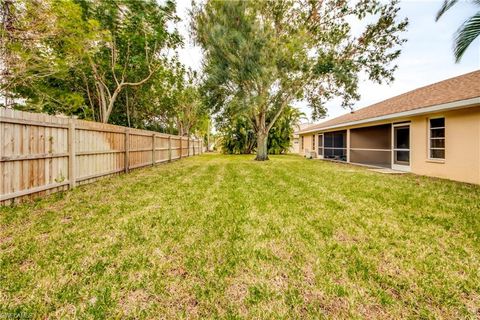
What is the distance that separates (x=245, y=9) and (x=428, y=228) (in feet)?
40.7

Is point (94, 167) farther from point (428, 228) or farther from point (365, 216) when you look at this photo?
point (428, 228)

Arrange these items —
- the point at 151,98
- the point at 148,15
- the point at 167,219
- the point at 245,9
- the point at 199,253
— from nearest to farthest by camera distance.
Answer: the point at 199,253, the point at 167,219, the point at 148,15, the point at 245,9, the point at 151,98

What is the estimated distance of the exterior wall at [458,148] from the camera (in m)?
6.96

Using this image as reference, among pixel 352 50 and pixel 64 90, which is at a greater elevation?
pixel 352 50

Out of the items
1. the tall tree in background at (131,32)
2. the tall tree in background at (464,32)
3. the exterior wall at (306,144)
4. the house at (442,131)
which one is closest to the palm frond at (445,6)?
the tall tree in background at (464,32)

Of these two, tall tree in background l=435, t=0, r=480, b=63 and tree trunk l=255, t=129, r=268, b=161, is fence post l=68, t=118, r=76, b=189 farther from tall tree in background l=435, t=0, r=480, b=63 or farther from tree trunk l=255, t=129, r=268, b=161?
tree trunk l=255, t=129, r=268, b=161

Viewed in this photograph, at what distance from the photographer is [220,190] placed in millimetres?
5855

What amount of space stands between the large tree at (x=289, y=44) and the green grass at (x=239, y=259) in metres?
9.51

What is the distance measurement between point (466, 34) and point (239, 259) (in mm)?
7976

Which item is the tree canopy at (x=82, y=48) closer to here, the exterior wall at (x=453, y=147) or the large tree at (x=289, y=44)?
the large tree at (x=289, y=44)

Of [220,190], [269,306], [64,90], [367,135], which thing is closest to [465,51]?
[220,190]

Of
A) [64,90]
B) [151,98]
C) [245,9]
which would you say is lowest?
[64,90]

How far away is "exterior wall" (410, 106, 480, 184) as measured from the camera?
696 centimetres

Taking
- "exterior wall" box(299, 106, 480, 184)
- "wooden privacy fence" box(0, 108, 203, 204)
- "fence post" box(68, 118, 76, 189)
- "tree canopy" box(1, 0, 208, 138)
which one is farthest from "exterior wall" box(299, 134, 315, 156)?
"fence post" box(68, 118, 76, 189)
